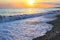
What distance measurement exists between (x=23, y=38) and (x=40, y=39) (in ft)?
6.13

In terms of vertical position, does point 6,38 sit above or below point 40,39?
above

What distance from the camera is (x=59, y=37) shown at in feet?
40.2

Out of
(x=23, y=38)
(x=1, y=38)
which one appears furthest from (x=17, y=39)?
(x=1, y=38)

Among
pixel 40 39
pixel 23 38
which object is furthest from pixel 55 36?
pixel 23 38

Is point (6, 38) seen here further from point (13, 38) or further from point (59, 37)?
point (59, 37)

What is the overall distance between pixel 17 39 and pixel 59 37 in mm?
3193

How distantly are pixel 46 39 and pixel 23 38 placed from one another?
2.23 metres

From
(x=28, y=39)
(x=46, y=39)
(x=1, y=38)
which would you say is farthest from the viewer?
(x=1, y=38)

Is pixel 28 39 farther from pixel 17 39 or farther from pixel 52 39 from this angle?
pixel 52 39

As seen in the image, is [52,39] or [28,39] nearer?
[52,39]

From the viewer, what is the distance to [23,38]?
13.3 meters

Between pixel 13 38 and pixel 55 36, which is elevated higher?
pixel 13 38

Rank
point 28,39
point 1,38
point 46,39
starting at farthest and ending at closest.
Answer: point 1,38 < point 28,39 < point 46,39

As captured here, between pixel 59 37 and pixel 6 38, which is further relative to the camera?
pixel 6 38
